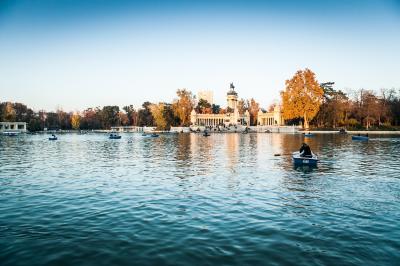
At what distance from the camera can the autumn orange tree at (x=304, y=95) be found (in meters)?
97.6

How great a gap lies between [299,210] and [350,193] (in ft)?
14.5

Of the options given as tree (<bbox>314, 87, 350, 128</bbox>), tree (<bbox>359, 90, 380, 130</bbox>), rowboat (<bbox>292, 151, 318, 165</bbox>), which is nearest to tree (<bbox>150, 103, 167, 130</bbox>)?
tree (<bbox>314, 87, 350, 128</bbox>)

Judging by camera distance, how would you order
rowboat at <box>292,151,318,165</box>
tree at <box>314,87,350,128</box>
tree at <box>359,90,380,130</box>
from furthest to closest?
tree at <box>314,87,350,128</box> < tree at <box>359,90,380,130</box> < rowboat at <box>292,151,318,165</box>

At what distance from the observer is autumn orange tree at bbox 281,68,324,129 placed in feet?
320

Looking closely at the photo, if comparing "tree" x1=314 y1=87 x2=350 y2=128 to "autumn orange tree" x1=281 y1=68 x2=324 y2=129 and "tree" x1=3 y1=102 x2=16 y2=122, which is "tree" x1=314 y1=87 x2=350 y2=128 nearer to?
"autumn orange tree" x1=281 y1=68 x2=324 y2=129

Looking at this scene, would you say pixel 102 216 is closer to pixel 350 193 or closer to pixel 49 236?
pixel 49 236

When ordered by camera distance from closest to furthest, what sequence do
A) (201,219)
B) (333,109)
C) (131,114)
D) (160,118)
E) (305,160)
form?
(201,219)
(305,160)
(333,109)
(160,118)
(131,114)

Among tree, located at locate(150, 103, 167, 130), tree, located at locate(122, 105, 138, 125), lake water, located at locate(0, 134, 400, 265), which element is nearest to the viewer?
lake water, located at locate(0, 134, 400, 265)

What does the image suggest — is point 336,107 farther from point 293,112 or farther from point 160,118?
point 160,118

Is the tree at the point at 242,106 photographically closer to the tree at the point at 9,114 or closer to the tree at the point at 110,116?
the tree at the point at 110,116

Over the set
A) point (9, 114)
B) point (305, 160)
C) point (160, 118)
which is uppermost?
point (9, 114)

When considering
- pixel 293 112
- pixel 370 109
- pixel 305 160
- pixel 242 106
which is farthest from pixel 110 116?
pixel 305 160

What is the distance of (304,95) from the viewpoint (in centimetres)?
9781

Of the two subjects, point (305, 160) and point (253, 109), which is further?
point (253, 109)
